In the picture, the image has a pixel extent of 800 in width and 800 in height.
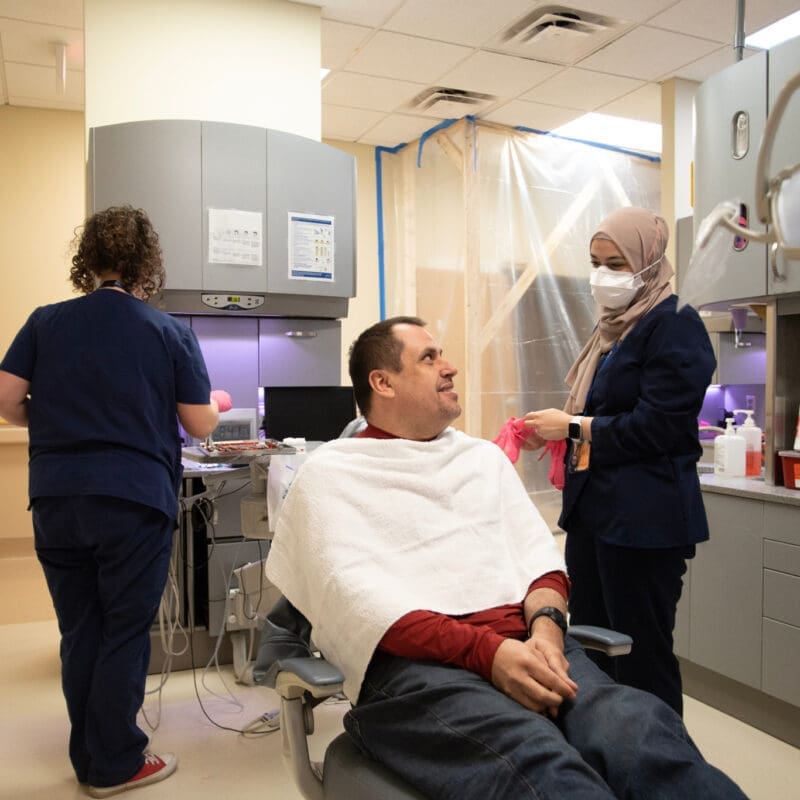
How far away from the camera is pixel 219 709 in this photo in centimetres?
260

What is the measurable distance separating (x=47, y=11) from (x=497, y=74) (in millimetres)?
2206

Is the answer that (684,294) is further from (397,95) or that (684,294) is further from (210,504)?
(397,95)

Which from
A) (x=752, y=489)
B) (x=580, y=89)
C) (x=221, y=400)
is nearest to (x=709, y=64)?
(x=580, y=89)

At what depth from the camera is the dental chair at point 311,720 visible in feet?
3.86

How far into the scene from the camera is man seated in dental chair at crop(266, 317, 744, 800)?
3.67 feet

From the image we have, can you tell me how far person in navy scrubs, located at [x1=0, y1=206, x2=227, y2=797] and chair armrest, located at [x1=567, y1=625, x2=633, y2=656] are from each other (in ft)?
3.57

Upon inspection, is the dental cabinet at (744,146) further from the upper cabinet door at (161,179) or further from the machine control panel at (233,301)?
the upper cabinet door at (161,179)

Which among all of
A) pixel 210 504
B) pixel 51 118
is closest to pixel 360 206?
pixel 51 118

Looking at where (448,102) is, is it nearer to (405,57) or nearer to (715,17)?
(405,57)

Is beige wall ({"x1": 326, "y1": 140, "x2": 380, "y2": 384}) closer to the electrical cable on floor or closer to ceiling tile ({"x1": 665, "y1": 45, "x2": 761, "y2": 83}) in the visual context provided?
ceiling tile ({"x1": 665, "y1": 45, "x2": 761, "y2": 83})

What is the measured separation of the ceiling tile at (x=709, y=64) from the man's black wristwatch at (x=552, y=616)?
11.5 feet

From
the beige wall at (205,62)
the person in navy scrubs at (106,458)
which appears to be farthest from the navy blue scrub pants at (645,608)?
the beige wall at (205,62)

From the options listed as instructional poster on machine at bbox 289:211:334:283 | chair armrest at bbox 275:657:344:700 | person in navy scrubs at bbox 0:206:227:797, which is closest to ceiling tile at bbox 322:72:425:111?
instructional poster on machine at bbox 289:211:334:283

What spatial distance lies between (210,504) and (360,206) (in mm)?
3101
